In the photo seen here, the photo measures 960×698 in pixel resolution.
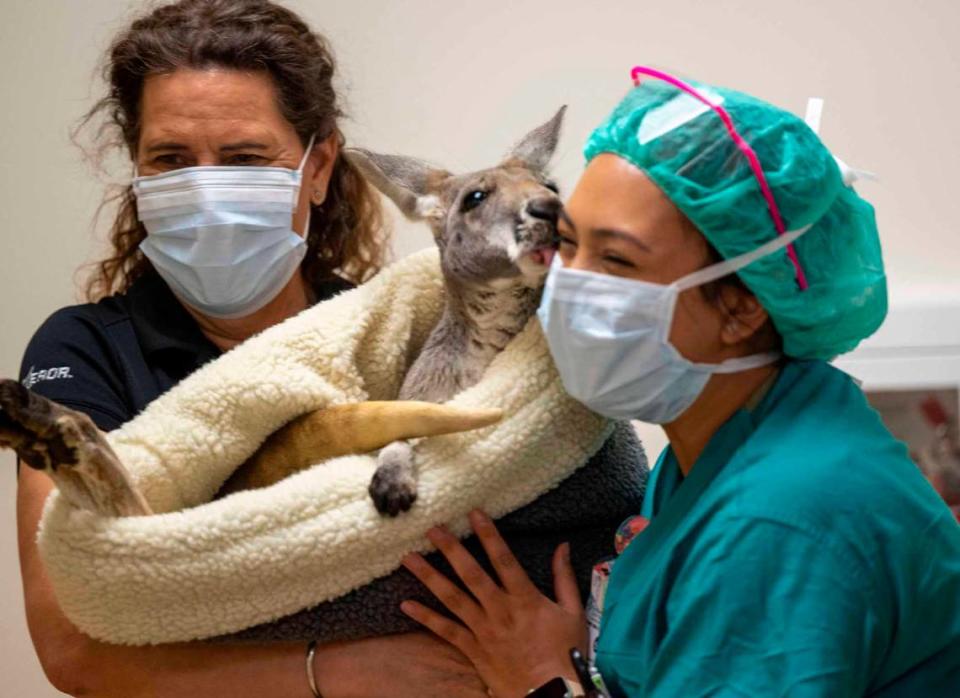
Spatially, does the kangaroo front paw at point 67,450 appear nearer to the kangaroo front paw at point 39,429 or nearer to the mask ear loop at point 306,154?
the kangaroo front paw at point 39,429

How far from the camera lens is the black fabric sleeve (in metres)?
1.67

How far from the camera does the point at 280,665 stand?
1.54 m

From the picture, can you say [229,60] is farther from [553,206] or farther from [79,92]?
[79,92]

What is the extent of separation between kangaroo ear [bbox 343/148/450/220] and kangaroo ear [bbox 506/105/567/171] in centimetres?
13

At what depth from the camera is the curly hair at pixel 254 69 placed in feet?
6.04

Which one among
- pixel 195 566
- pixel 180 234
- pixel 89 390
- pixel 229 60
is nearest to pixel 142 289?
pixel 180 234

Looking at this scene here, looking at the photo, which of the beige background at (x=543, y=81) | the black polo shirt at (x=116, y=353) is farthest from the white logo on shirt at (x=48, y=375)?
the beige background at (x=543, y=81)

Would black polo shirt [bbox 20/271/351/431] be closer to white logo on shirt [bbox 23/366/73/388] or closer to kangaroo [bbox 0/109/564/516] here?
white logo on shirt [bbox 23/366/73/388]

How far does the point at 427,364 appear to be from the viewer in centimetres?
173

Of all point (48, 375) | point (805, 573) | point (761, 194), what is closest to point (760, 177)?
point (761, 194)

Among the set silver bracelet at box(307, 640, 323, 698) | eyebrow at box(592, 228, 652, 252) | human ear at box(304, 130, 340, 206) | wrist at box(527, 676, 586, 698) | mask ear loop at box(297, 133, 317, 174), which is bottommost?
silver bracelet at box(307, 640, 323, 698)

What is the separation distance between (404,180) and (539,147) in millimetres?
233

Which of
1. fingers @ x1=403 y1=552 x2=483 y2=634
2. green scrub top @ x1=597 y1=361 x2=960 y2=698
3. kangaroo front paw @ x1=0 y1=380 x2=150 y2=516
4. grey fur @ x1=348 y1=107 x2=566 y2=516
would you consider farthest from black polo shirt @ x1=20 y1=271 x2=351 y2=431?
green scrub top @ x1=597 y1=361 x2=960 y2=698

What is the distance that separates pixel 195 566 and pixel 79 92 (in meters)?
1.82
